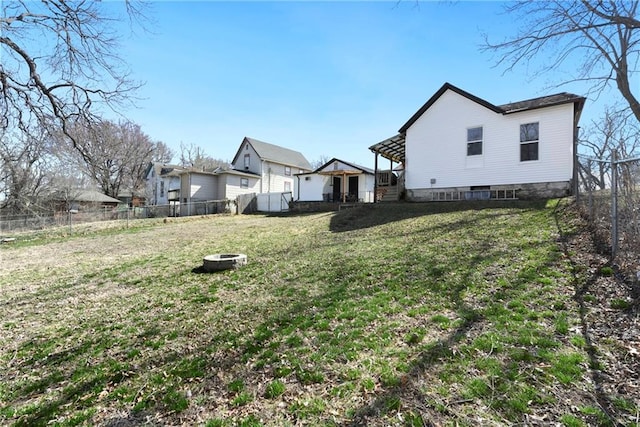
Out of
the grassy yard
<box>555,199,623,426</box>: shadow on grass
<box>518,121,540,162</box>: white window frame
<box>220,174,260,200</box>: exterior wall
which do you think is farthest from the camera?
<box>220,174,260,200</box>: exterior wall

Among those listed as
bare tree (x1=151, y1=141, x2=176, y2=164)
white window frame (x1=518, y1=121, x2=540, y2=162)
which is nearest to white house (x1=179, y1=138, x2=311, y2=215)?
bare tree (x1=151, y1=141, x2=176, y2=164)

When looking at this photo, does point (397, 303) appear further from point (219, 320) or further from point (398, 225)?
point (398, 225)

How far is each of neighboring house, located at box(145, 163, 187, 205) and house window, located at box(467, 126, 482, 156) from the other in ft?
80.2

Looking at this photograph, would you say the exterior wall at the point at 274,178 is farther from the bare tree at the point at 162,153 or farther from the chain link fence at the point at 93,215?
the bare tree at the point at 162,153

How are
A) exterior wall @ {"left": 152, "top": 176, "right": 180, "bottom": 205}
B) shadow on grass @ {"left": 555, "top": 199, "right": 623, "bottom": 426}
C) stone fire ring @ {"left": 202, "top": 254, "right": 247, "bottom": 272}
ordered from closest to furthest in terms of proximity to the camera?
shadow on grass @ {"left": 555, "top": 199, "right": 623, "bottom": 426}, stone fire ring @ {"left": 202, "top": 254, "right": 247, "bottom": 272}, exterior wall @ {"left": 152, "top": 176, "right": 180, "bottom": 205}

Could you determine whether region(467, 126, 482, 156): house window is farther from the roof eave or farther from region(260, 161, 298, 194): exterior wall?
region(260, 161, 298, 194): exterior wall

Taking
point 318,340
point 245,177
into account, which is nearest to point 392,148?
point 245,177

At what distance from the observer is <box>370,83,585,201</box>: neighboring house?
41.3 ft

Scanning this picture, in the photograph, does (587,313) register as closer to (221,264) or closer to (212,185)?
(221,264)

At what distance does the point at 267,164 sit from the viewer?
100 feet

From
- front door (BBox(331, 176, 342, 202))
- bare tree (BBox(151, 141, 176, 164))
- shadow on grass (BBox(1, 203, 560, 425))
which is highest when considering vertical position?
bare tree (BBox(151, 141, 176, 164))

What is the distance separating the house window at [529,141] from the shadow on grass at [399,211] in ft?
8.32

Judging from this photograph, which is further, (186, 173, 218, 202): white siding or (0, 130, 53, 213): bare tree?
(186, 173, 218, 202): white siding

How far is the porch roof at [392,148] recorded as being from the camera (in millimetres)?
17770
